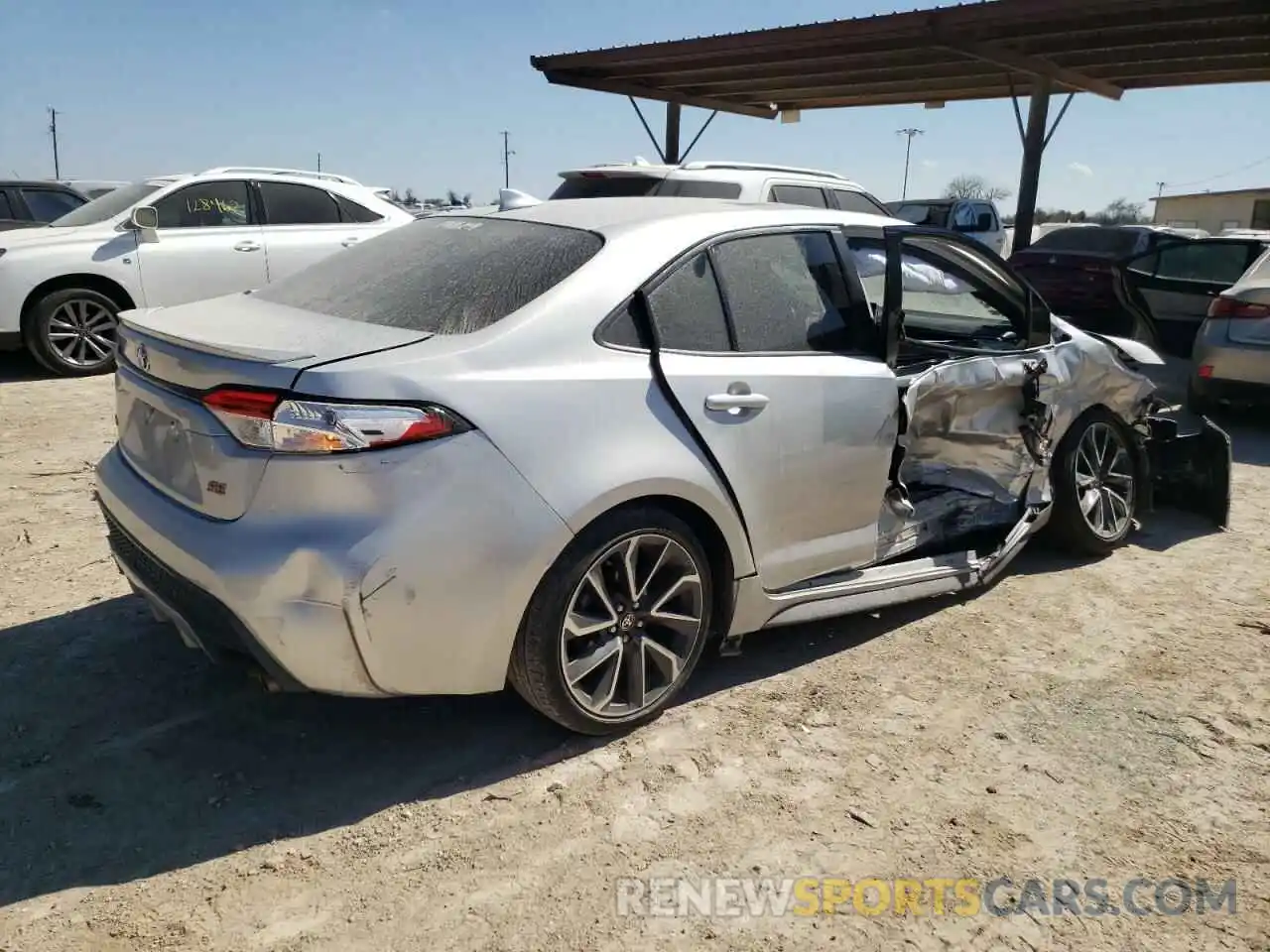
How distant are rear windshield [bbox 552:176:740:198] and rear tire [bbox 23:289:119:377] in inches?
155

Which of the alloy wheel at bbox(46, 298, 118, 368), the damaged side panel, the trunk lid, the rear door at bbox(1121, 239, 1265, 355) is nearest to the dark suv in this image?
the alloy wheel at bbox(46, 298, 118, 368)

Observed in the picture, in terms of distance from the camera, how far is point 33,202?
36.1 feet

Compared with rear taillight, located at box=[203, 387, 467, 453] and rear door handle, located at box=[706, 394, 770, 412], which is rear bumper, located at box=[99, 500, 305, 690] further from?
rear door handle, located at box=[706, 394, 770, 412]

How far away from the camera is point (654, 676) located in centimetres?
318

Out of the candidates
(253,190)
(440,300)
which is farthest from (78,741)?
(253,190)

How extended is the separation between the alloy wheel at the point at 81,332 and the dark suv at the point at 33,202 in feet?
9.97

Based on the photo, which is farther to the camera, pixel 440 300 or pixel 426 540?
pixel 440 300

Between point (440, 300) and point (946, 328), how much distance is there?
2.63 m

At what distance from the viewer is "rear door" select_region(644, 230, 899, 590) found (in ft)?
10.2

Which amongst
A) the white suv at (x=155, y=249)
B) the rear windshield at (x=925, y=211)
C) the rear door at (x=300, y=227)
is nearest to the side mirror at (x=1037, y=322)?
the white suv at (x=155, y=249)

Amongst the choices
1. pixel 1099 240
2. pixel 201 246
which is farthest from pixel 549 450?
pixel 1099 240

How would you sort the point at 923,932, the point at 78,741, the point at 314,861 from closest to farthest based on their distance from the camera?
the point at 923,932 → the point at 314,861 → the point at 78,741

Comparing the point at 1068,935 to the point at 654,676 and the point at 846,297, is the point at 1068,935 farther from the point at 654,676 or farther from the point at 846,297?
the point at 846,297

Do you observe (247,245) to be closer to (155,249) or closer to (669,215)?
(155,249)
